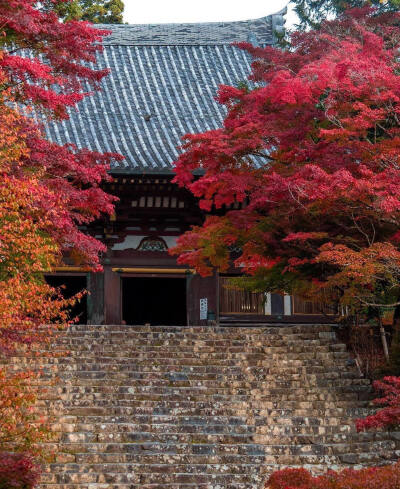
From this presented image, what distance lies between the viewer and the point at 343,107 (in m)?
15.0

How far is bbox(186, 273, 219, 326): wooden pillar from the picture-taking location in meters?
22.2

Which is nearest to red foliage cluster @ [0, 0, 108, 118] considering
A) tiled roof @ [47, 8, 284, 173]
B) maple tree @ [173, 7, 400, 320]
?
maple tree @ [173, 7, 400, 320]

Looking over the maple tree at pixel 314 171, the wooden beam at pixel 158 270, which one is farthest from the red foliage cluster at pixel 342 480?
the wooden beam at pixel 158 270

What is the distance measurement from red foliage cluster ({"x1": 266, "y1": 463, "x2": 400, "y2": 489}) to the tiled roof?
11927mm

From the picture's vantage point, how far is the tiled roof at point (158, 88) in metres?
22.6

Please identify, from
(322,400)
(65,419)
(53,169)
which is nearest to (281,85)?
(53,169)

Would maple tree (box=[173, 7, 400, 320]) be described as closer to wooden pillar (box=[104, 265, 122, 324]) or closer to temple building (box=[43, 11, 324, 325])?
temple building (box=[43, 11, 324, 325])

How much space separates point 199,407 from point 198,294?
837 centimetres

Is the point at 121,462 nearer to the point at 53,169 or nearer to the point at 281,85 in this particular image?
the point at 53,169

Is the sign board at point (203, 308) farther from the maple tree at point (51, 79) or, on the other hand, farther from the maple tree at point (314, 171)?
the maple tree at point (51, 79)

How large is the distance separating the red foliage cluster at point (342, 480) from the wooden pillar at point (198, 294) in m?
12.3

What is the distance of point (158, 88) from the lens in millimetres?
25672

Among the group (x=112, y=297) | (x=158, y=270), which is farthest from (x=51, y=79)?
(x=158, y=270)

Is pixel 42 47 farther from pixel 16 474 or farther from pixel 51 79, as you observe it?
pixel 16 474
